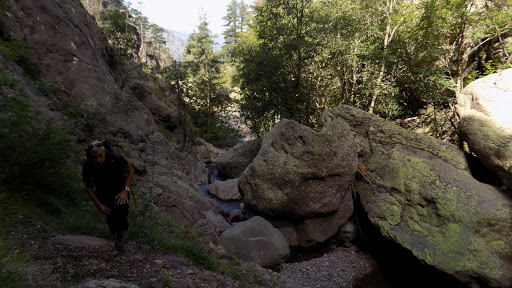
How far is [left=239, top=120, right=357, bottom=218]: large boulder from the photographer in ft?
32.8

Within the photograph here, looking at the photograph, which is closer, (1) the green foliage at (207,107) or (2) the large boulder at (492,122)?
(2) the large boulder at (492,122)

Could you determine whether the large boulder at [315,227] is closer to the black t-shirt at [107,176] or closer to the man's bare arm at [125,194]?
the man's bare arm at [125,194]

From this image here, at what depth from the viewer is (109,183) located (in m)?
3.80

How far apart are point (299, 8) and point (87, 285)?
1721 cm

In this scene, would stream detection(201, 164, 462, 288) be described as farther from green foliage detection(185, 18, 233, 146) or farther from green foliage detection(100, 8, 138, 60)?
green foliage detection(100, 8, 138, 60)

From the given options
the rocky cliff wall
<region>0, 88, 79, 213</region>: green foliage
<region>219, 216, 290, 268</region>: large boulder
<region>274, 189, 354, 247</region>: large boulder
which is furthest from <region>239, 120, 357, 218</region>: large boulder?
<region>0, 88, 79, 213</region>: green foliage

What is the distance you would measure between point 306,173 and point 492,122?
6.63 m

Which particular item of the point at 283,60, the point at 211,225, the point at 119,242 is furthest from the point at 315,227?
the point at 283,60

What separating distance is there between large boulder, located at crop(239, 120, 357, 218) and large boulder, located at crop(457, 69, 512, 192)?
13.5 feet

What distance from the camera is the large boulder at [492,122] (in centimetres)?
774


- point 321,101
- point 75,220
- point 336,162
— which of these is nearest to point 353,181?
point 336,162

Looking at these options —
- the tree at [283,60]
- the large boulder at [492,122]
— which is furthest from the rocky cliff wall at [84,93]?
the large boulder at [492,122]

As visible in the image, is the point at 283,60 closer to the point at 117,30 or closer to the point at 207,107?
the point at 207,107

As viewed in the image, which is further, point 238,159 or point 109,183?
point 238,159
